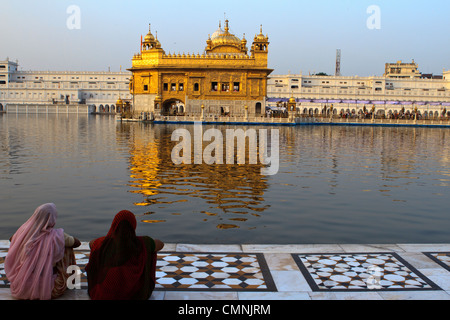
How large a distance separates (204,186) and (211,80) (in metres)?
43.0

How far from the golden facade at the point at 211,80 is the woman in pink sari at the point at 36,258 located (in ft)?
159

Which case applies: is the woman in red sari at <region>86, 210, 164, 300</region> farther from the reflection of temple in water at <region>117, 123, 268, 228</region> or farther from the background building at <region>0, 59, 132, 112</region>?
the background building at <region>0, 59, 132, 112</region>

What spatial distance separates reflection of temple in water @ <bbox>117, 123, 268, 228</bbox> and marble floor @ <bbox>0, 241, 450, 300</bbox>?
86.2 inches

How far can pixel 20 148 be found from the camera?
20516mm

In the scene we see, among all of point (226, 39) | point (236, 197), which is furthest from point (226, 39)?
point (236, 197)

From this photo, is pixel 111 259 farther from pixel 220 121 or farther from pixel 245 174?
pixel 220 121

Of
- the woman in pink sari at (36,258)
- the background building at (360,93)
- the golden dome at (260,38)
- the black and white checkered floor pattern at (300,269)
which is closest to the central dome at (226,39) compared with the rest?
the golden dome at (260,38)

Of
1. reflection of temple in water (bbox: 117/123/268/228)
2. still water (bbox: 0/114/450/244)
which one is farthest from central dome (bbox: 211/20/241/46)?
reflection of temple in water (bbox: 117/123/268/228)

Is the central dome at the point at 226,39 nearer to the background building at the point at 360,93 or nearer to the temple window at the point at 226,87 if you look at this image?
the temple window at the point at 226,87

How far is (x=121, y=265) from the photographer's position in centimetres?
470

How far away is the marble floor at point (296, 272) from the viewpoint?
5020 mm

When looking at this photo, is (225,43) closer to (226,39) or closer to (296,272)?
(226,39)

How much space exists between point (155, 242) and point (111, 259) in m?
0.52
